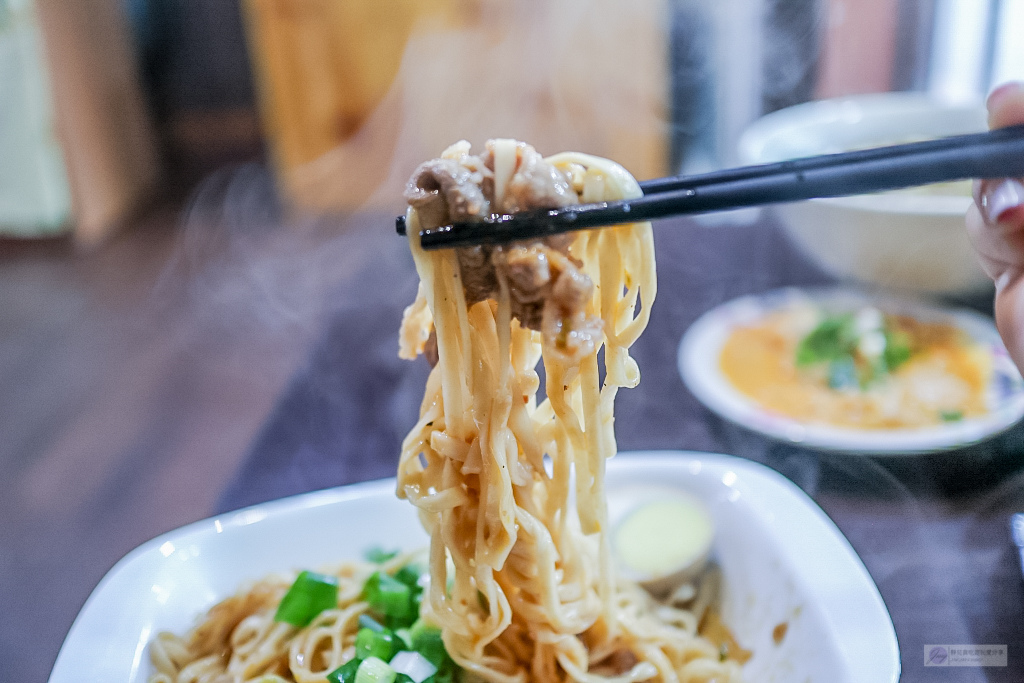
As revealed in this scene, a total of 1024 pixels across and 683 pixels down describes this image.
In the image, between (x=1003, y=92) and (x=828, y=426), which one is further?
(x=828, y=426)

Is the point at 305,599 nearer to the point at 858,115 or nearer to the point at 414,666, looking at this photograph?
the point at 414,666

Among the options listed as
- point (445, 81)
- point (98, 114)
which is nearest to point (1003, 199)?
point (445, 81)

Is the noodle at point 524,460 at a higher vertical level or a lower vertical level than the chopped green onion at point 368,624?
higher

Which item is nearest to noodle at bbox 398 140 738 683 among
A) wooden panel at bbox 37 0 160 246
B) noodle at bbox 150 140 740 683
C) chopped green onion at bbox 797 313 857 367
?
noodle at bbox 150 140 740 683

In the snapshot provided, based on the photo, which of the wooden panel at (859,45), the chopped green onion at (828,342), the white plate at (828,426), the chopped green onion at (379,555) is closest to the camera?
the chopped green onion at (379,555)

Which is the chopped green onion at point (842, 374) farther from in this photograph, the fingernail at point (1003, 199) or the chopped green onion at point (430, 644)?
the chopped green onion at point (430, 644)

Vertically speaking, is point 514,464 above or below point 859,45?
below

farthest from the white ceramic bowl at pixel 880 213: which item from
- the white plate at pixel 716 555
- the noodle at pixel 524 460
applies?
the noodle at pixel 524 460

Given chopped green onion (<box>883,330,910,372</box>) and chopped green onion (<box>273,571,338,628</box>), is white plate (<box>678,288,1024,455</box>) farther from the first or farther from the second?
chopped green onion (<box>273,571,338,628</box>)
